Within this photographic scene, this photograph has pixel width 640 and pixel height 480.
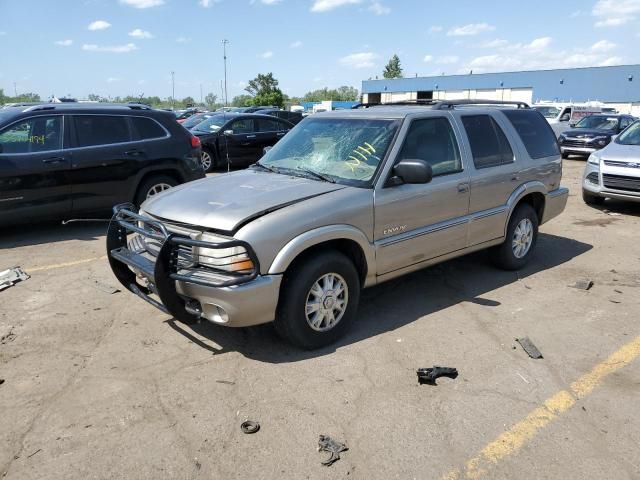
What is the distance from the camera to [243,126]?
14.5 meters

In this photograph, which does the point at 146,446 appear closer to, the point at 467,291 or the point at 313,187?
the point at 313,187

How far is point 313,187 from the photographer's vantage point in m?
4.10

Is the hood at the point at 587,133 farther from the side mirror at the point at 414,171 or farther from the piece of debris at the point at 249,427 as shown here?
the piece of debris at the point at 249,427

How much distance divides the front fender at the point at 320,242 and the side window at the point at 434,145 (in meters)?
0.87

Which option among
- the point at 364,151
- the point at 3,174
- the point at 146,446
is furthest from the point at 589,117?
the point at 146,446

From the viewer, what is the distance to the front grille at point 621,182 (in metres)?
8.61

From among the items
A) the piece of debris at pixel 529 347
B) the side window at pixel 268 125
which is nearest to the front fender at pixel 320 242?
the piece of debris at pixel 529 347

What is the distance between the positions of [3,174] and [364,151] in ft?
15.7

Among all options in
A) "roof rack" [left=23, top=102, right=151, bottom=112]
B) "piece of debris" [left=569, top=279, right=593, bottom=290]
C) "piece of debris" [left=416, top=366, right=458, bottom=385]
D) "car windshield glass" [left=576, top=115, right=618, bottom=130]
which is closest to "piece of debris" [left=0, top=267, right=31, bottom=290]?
"roof rack" [left=23, top=102, right=151, bottom=112]

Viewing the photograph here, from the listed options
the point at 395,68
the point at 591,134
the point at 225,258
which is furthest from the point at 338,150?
the point at 395,68

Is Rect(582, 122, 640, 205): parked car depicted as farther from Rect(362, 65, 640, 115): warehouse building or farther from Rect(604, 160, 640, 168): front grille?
Rect(362, 65, 640, 115): warehouse building

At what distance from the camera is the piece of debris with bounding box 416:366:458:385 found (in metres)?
3.55

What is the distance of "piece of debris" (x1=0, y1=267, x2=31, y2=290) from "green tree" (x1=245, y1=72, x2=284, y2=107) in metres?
Result: 57.7

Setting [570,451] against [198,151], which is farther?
[198,151]
